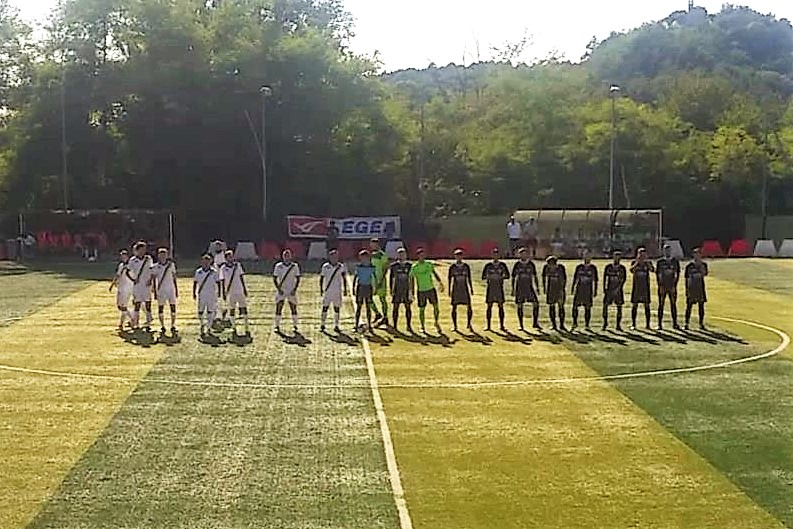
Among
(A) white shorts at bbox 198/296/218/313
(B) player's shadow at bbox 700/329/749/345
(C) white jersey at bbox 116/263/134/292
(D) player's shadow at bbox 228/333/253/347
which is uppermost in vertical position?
(C) white jersey at bbox 116/263/134/292

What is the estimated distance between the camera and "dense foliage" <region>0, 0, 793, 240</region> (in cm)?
6241

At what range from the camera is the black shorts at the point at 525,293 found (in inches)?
1015

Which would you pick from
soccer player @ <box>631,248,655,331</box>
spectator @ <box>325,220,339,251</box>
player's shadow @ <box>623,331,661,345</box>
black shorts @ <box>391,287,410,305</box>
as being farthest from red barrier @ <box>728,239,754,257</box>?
black shorts @ <box>391,287,410,305</box>

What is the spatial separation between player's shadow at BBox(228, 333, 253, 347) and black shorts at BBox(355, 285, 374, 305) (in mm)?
2523

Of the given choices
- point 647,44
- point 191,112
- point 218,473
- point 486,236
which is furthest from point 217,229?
point 218,473

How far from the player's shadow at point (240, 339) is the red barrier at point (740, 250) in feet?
122

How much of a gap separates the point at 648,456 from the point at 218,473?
477 centimetres

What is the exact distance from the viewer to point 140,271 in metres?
25.7

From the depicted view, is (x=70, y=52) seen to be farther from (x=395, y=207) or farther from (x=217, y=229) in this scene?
(x=395, y=207)

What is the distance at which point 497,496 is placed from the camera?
11.5 metres

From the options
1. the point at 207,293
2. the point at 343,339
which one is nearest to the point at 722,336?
the point at 343,339

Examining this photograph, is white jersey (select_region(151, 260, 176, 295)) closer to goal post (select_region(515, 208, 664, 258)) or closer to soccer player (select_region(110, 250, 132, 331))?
soccer player (select_region(110, 250, 132, 331))

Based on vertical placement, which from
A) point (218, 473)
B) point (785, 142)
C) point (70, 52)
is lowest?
point (218, 473)

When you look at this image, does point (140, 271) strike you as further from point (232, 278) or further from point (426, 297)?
point (426, 297)
